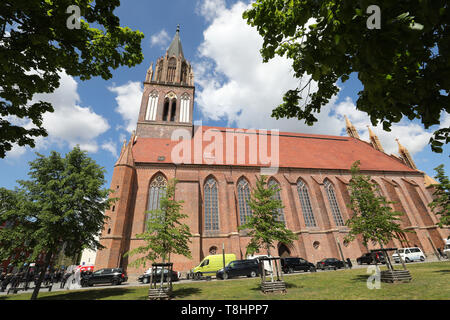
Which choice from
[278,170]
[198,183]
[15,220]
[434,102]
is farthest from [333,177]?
[15,220]

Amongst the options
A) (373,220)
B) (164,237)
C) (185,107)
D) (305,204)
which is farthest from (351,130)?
(164,237)

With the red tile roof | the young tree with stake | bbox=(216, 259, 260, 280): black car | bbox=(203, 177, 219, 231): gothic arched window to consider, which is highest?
the red tile roof

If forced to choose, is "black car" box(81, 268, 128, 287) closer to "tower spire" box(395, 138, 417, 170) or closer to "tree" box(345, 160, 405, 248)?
"tree" box(345, 160, 405, 248)

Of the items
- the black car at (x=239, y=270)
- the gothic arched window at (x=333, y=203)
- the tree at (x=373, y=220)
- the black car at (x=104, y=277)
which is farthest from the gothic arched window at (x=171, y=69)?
the tree at (x=373, y=220)

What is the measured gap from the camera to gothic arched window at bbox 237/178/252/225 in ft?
82.6

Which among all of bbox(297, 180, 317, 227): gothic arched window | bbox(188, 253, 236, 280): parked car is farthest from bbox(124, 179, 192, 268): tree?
bbox(297, 180, 317, 227): gothic arched window

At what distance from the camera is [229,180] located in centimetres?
2611

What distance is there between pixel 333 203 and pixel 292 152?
912cm

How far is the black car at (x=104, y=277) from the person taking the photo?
682 inches

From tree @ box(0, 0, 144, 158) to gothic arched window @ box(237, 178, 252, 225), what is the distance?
2189 centimetres

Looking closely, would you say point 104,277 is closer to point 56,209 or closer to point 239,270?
point 56,209

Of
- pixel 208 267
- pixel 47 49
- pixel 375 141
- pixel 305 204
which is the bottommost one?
pixel 208 267
